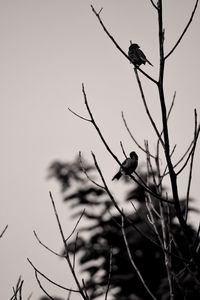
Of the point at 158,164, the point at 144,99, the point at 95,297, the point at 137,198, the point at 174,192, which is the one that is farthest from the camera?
Result: the point at 137,198

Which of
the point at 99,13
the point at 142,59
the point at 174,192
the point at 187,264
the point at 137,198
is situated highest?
the point at 137,198

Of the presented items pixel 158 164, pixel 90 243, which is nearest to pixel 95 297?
pixel 90 243

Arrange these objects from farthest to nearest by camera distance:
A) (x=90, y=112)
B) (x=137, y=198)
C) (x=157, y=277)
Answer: (x=137, y=198) → (x=157, y=277) → (x=90, y=112)

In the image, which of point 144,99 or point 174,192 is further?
point 144,99

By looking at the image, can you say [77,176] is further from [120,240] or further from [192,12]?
[192,12]

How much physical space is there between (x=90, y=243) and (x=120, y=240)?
1.08 m

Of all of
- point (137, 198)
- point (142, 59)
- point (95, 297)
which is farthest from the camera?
point (137, 198)

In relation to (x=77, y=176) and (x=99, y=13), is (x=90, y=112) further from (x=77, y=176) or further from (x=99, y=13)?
(x=77, y=176)

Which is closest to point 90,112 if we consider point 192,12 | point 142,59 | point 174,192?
point 174,192

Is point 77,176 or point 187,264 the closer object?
point 187,264

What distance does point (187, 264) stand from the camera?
2.30 metres

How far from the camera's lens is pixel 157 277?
1348cm

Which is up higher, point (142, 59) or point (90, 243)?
point (90, 243)

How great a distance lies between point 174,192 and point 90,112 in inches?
27.8
